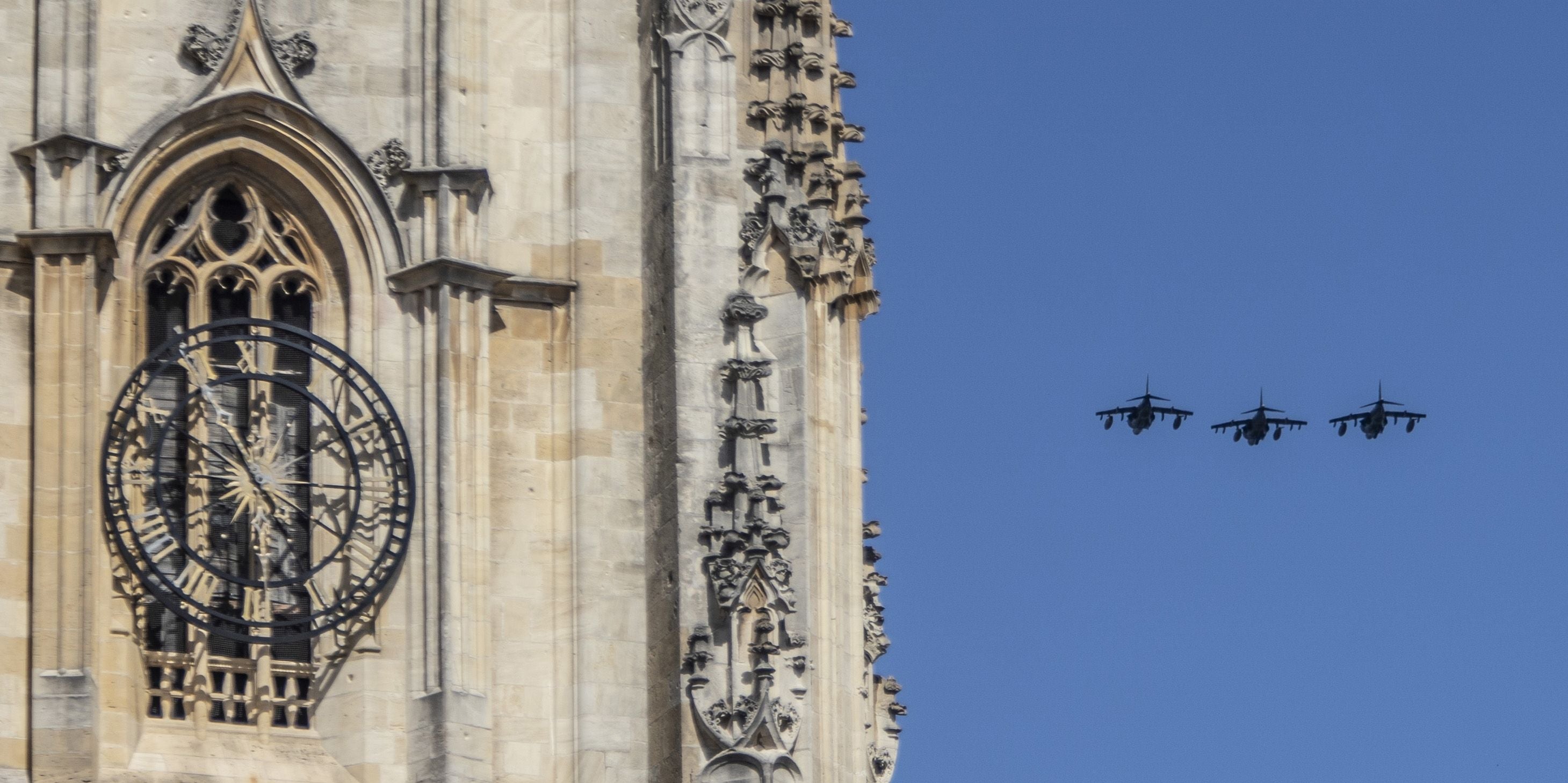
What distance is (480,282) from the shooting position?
118ft

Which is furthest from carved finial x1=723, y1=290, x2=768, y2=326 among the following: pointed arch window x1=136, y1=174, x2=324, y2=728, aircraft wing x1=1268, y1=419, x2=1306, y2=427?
aircraft wing x1=1268, y1=419, x2=1306, y2=427

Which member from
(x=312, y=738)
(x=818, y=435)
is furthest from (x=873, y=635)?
(x=312, y=738)

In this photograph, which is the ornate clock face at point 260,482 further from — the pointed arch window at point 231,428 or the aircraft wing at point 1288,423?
the aircraft wing at point 1288,423

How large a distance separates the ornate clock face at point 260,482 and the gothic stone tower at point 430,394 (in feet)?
0.12

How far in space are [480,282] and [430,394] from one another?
3.40 feet

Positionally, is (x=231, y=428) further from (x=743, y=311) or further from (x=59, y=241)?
(x=743, y=311)

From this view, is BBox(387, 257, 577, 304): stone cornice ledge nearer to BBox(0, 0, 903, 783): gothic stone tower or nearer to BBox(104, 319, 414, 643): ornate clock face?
Result: BBox(0, 0, 903, 783): gothic stone tower

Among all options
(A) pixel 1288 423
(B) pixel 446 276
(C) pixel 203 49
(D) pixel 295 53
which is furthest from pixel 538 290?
(A) pixel 1288 423

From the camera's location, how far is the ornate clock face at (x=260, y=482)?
3506 cm

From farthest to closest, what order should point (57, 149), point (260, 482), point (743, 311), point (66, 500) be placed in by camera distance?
point (743, 311)
point (260, 482)
point (57, 149)
point (66, 500)

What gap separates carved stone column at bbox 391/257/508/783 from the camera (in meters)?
34.9

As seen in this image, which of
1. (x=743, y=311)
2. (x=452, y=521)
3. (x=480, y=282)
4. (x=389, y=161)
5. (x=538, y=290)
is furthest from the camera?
(x=538, y=290)

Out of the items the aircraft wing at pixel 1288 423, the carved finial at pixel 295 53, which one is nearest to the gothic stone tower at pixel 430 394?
the carved finial at pixel 295 53

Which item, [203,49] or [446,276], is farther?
[203,49]
